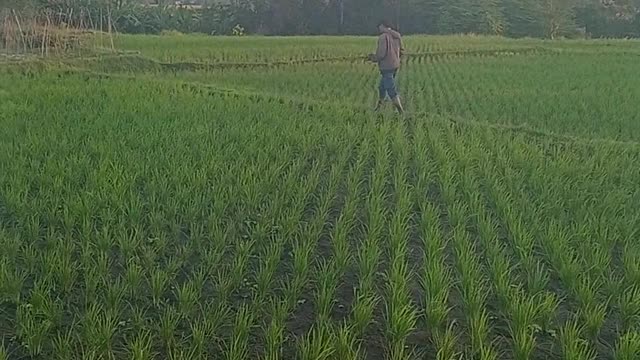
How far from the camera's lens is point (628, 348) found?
8.16 ft

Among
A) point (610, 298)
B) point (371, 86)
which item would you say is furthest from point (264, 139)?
point (371, 86)

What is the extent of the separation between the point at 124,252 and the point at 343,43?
51.9 ft

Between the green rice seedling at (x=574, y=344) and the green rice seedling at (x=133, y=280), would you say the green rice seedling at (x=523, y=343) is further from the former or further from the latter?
the green rice seedling at (x=133, y=280)

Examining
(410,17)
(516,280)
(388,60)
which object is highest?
(410,17)

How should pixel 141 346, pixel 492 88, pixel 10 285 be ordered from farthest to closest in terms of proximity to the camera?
pixel 492 88 < pixel 10 285 < pixel 141 346

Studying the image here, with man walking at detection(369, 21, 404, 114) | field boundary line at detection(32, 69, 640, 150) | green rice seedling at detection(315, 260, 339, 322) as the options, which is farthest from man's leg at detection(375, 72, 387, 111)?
green rice seedling at detection(315, 260, 339, 322)

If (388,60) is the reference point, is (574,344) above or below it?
below

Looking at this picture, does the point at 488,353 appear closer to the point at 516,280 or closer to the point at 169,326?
the point at 516,280

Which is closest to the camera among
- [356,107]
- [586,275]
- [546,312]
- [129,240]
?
[546,312]

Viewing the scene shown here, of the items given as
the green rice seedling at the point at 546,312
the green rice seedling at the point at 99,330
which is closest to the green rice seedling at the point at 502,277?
the green rice seedling at the point at 546,312

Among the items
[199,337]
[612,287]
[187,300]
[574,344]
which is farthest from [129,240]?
[612,287]

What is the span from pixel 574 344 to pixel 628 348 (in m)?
0.20

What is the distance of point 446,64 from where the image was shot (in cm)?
1611

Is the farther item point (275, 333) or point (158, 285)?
point (158, 285)
